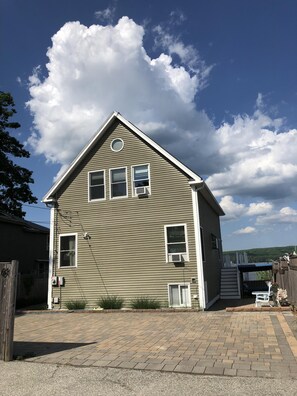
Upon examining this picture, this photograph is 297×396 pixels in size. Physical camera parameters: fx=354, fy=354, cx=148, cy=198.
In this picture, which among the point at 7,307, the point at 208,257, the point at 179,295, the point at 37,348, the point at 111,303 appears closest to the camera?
the point at 7,307

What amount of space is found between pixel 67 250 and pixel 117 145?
5.21m

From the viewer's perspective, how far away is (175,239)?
14.3m

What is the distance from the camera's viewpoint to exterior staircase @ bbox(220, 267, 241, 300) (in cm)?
1841

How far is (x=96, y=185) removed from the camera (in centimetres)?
1600

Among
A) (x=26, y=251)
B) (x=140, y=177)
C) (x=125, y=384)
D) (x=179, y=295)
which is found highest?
(x=140, y=177)

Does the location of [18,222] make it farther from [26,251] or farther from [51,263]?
[51,263]

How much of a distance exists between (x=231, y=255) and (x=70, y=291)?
47.0 feet

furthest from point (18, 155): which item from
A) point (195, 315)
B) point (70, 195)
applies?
point (195, 315)

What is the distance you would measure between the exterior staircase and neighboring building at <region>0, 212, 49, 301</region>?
9845 millimetres

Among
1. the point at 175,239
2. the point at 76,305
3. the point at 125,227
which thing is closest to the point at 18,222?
the point at 76,305

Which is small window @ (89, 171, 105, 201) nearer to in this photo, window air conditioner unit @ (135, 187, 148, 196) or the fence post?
window air conditioner unit @ (135, 187, 148, 196)

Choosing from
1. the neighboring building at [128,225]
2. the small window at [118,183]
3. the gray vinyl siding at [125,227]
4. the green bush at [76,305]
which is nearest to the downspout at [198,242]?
the neighboring building at [128,225]

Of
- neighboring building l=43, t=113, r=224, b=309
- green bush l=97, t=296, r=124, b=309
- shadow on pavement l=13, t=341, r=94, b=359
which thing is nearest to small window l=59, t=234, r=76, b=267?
neighboring building l=43, t=113, r=224, b=309

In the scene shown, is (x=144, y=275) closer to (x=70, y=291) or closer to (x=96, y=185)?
(x=70, y=291)
